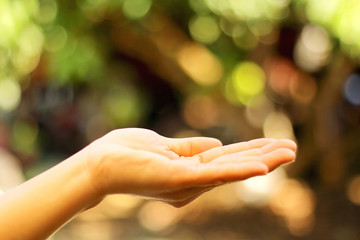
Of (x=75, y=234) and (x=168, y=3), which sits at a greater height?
(x=168, y=3)

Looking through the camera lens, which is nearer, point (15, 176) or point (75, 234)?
point (15, 176)

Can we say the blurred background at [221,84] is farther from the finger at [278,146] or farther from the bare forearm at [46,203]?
the finger at [278,146]

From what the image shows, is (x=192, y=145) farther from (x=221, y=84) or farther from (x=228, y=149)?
(x=221, y=84)

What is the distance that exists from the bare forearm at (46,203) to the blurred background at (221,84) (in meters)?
1.74

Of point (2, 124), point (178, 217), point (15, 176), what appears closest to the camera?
point (15, 176)

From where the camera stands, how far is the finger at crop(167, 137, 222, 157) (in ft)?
5.88

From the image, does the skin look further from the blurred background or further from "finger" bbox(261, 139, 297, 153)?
the blurred background

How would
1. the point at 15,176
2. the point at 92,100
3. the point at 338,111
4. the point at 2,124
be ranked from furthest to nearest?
the point at 92,100 → the point at 2,124 → the point at 338,111 → the point at 15,176

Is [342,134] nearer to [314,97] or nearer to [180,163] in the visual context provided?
[314,97]

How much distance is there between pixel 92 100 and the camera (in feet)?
26.1

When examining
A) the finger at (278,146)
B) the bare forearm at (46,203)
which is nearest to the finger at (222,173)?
the finger at (278,146)

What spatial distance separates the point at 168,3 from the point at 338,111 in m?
2.97

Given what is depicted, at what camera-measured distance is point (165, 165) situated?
1.48 metres

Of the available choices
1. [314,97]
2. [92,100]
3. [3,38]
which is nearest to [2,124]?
[92,100]
